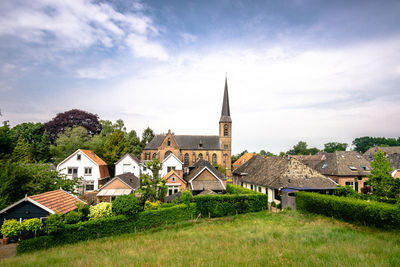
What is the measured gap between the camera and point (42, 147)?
50969 mm

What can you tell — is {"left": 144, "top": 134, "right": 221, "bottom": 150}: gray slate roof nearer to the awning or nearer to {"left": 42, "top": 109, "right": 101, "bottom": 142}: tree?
{"left": 42, "top": 109, "right": 101, "bottom": 142}: tree

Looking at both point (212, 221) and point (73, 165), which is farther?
point (73, 165)

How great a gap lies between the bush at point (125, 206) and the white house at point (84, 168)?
2212 cm

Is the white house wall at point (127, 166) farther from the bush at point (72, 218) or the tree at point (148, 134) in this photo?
the tree at point (148, 134)

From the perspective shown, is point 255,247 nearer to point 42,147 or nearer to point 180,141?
point 180,141

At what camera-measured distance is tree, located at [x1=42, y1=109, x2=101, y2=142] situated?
57250 mm

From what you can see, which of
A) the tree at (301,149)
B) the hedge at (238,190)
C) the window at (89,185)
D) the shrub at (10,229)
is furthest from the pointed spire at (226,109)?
the tree at (301,149)

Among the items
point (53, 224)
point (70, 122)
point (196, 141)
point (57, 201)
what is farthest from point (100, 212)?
point (70, 122)

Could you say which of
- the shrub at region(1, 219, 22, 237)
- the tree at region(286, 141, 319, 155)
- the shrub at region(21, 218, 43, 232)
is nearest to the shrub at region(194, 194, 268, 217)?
the shrub at region(21, 218, 43, 232)

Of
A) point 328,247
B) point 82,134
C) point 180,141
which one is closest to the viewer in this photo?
point 328,247

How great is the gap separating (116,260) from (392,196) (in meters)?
28.7

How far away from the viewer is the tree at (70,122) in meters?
Answer: 57.2

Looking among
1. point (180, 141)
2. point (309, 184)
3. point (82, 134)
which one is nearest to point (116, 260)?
point (309, 184)

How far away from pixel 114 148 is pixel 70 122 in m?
20.5
